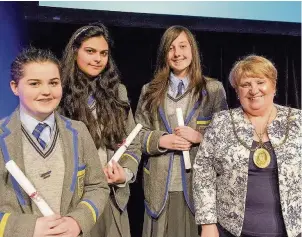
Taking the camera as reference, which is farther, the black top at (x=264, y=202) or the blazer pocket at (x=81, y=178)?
the black top at (x=264, y=202)

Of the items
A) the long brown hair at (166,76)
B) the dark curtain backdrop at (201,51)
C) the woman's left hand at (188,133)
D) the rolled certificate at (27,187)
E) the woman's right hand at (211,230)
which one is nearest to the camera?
the rolled certificate at (27,187)

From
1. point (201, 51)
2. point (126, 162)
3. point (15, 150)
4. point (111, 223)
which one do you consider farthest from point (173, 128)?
point (201, 51)

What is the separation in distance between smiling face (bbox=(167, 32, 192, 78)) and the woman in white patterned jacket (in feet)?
1.67

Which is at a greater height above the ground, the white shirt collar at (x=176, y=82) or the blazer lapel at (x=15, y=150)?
the white shirt collar at (x=176, y=82)

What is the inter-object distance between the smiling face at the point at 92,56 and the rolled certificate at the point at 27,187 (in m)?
0.79

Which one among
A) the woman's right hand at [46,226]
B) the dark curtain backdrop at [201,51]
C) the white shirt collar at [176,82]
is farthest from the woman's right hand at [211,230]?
the dark curtain backdrop at [201,51]

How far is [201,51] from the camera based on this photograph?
313 centimetres

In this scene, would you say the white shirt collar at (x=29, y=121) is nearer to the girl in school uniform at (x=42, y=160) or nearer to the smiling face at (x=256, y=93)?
the girl in school uniform at (x=42, y=160)

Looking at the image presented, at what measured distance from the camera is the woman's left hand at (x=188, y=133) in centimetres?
212

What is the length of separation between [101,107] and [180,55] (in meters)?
0.51

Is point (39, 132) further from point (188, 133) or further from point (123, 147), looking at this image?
point (188, 133)

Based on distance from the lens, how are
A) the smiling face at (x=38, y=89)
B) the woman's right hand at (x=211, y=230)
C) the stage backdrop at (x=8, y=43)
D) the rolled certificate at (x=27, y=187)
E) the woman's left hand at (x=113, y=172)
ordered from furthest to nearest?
1. the stage backdrop at (x=8, y=43)
2. the woman's left hand at (x=113, y=172)
3. the woman's right hand at (x=211, y=230)
4. the smiling face at (x=38, y=89)
5. the rolled certificate at (x=27, y=187)

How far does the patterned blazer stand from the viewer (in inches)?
65.0

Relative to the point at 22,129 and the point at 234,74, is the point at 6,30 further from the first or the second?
the point at 234,74
